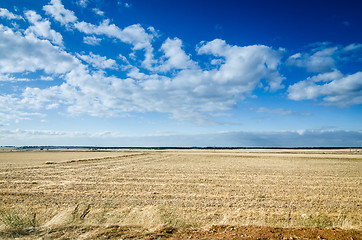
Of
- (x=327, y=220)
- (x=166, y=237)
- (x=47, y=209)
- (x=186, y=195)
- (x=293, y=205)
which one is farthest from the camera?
(x=186, y=195)

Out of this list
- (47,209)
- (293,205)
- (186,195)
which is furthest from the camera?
(186,195)

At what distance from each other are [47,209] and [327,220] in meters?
12.9

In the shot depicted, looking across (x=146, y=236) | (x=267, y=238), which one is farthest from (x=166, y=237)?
(x=267, y=238)

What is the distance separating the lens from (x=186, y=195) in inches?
512

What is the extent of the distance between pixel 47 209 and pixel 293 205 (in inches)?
485

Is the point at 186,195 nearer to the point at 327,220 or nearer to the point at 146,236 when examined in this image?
the point at 146,236

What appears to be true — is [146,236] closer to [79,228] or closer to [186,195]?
[79,228]

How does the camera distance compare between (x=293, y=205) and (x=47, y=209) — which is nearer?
(x=47, y=209)

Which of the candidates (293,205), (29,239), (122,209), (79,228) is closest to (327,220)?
(293,205)

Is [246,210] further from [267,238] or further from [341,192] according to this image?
[341,192]

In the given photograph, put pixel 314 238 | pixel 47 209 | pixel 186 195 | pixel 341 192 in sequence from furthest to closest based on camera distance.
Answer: pixel 341 192
pixel 186 195
pixel 47 209
pixel 314 238

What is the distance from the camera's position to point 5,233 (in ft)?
24.8

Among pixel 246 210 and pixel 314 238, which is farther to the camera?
pixel 246 210

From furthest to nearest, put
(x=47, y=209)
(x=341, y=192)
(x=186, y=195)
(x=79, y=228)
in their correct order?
1. (x=341, y=192)
2. (x=186, y=195)
3. (x=47, y=209)
4. (x=79, y=228)
